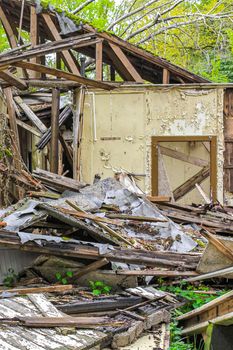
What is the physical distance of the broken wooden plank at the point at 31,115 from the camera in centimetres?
1382

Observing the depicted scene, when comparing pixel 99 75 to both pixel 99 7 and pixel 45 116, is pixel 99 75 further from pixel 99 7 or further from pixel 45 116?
pixel 99 7

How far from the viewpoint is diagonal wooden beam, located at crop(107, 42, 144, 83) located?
12.6m

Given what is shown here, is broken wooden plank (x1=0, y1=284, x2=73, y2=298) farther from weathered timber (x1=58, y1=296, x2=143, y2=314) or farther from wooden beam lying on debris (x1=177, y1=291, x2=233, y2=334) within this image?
wooden beam lying on debris (x1=177, y1=291, x2=233, y2=334)

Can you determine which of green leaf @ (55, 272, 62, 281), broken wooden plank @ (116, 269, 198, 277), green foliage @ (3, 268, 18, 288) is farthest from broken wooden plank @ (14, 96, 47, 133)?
broken wooden plank @ (116, 269, 198, 277)

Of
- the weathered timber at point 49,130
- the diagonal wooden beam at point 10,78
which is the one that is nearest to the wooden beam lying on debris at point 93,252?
the diagonal wooden beam at point 10,78

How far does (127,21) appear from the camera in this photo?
77.4 ft

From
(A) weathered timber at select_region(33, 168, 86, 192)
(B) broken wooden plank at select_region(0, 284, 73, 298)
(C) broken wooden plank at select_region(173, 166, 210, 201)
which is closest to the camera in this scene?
(B) broken wooden plank at select_region(0, 284, 73, 298)

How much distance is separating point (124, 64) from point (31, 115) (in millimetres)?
3209

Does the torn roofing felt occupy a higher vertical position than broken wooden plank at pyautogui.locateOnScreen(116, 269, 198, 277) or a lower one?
higher

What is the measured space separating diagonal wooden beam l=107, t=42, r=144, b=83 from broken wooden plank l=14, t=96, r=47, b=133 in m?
2.82

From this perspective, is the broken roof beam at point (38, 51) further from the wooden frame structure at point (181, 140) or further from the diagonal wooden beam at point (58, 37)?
the wooden frame structure at point (181, 140)

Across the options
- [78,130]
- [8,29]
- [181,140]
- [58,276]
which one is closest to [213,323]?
[58,276]

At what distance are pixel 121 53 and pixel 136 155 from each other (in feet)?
9.19

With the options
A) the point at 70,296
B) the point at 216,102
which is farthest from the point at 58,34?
the point at 70,296
